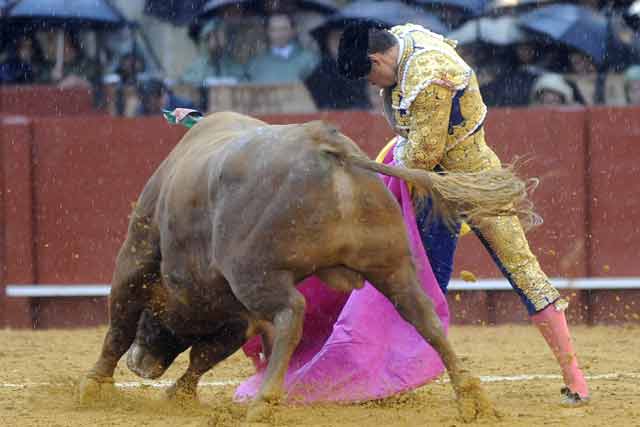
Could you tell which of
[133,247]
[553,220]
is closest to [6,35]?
[553,220]

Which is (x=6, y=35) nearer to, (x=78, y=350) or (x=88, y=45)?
(x=88, y=45)

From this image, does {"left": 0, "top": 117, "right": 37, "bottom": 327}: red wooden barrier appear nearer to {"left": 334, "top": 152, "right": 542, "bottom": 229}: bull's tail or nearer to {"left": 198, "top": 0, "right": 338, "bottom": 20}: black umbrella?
{"left": 198, "top": 0, "right": 338, "bottom": 20}: black umbrella

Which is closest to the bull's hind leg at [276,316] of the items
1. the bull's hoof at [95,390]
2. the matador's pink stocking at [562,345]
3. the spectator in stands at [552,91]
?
the matador's pink stocking at [562,345]

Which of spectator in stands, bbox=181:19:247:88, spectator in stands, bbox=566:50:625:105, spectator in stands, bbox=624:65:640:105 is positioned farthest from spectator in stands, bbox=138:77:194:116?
spectator in stands, bbox=624:65:640:105

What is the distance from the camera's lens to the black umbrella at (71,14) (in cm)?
934

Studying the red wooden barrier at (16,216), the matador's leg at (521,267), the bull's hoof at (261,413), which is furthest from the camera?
the red wooden barrier at (16,216)

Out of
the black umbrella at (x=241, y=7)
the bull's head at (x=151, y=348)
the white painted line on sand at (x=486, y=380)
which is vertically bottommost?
the white painted line on sand at (x=486, y=380)

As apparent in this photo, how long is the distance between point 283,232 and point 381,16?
499 centimetres

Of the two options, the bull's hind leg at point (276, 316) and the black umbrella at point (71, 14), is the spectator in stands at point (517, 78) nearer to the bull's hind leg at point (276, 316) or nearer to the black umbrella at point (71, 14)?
the black umbrella at point (71, 14)

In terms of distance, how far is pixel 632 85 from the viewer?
8539 mm

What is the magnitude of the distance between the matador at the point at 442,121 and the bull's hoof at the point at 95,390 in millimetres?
1411

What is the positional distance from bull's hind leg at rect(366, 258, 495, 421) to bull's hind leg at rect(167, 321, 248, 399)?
3.29ft

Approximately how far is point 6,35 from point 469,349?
14.5 ft

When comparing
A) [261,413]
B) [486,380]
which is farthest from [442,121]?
[486,380]
